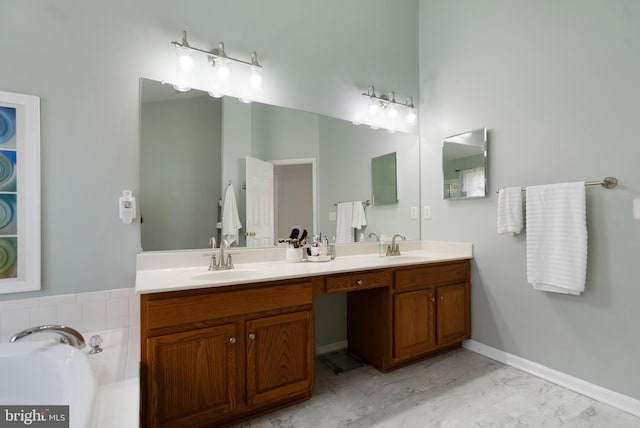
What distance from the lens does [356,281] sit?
194 centimetres

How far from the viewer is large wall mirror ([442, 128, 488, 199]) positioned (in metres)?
2.44

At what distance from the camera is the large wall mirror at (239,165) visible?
1869 mm

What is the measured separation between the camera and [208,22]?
2.01 meters

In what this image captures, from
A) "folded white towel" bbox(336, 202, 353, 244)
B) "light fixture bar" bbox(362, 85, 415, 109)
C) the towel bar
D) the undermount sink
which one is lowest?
the undermount sink

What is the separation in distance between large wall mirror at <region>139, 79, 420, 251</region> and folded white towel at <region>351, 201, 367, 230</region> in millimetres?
61

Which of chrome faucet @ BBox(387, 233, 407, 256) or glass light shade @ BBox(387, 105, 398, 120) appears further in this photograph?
glass light shade @ BBox(387, 105, 398, 120)

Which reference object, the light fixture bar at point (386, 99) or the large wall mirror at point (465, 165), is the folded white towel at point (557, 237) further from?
the light fixture bar at point (386, 99)

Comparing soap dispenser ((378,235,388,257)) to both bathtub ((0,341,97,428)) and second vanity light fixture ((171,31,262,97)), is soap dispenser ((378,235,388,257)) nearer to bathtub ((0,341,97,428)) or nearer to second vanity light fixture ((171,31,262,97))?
second vanity light fixture ((171,31,262,97))

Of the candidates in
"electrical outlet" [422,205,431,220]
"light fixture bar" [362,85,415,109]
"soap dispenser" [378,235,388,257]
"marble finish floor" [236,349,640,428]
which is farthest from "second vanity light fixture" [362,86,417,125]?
"marble finish floor" [236,349,640,428]

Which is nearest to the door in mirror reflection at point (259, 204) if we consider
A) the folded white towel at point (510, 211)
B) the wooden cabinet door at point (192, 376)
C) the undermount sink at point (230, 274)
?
the undermount sink at point (230, 274)

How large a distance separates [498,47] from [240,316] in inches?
106

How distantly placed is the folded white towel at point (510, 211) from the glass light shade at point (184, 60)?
2.28m

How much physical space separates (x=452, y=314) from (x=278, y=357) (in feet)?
4.89

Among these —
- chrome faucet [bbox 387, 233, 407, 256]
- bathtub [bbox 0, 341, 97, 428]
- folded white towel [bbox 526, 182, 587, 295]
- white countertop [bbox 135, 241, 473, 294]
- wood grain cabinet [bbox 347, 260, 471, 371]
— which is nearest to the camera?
bathtub [bbox 0, 341, 97, 428]
